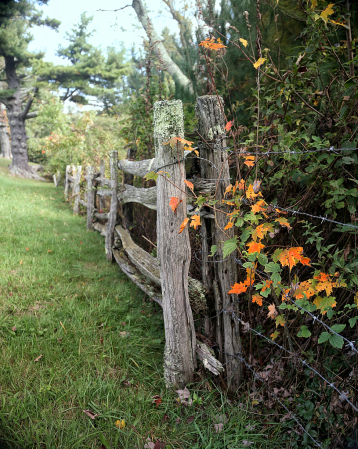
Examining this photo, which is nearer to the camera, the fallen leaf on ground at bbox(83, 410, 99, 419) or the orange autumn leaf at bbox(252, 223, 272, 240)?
the orange autumn leaf at bbox(252, 223, 272, 240)

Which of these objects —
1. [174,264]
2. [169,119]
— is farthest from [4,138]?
[174,264]

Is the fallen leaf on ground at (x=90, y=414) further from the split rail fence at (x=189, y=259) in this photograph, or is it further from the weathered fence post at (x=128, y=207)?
the weathered fence post at (x=128, y=207)

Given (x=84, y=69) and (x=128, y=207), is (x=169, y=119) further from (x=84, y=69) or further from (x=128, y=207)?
(x=84, y=69)

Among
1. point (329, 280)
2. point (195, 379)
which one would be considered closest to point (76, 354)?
point (195, 379)

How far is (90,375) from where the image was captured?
8.37ft

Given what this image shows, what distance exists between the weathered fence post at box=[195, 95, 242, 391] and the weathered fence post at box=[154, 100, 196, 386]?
191mm

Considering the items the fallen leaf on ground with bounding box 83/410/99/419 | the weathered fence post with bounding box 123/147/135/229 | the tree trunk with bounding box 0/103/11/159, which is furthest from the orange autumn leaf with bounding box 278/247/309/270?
the tree trunk with bounding box 0/103/11/159

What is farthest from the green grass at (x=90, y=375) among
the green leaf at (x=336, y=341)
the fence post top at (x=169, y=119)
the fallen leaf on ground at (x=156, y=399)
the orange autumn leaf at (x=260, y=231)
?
the fence post top at (x=169, y=119)

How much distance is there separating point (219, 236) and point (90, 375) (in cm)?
158

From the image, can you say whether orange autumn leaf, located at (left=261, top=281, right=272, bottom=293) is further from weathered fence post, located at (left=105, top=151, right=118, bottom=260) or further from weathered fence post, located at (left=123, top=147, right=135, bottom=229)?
weathered fence post, located at (left=105, top=151, right=118, bottom=260)

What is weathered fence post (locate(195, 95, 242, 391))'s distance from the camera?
7.55 ft

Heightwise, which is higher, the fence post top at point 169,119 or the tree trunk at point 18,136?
the tree trunk at point 18,136

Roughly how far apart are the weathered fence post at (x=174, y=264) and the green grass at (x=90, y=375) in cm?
23

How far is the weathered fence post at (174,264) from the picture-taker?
2.38 m
